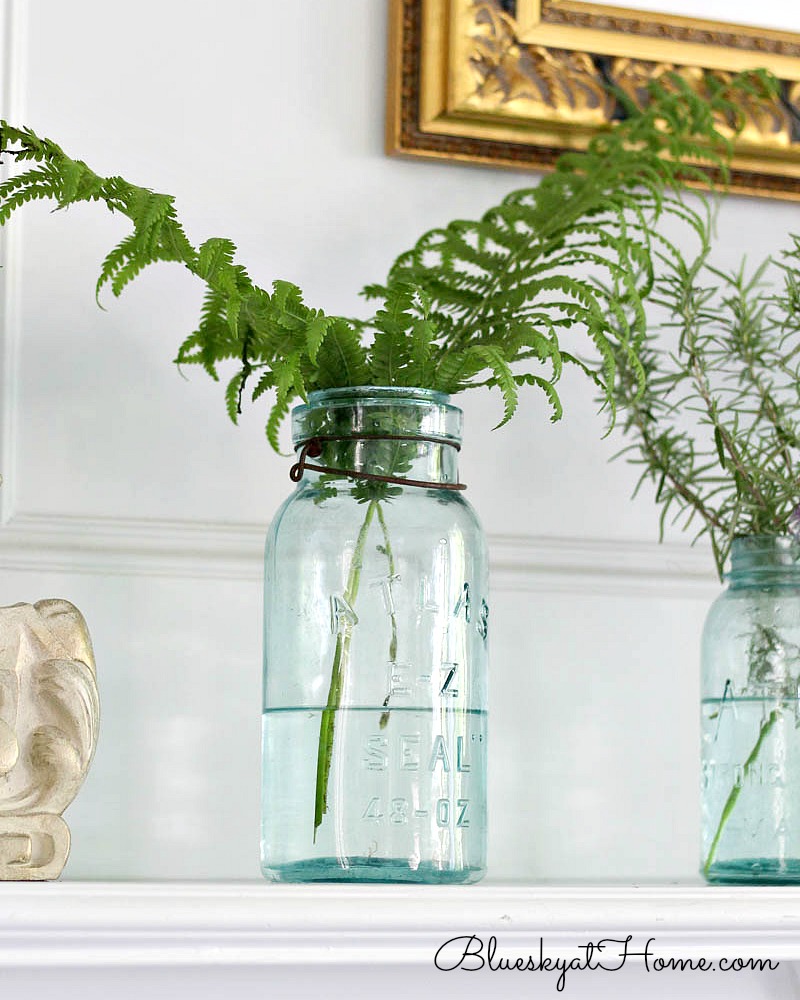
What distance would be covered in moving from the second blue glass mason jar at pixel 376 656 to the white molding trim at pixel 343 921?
0.09m

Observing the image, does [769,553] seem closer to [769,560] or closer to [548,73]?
[769,560]

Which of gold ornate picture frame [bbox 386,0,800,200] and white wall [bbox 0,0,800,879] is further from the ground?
gold ornate picture frame [bbox 386,0,800,200]

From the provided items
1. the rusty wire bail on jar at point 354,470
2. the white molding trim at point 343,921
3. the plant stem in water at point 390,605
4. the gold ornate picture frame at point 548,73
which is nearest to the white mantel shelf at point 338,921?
the white molding trim at point 343,921

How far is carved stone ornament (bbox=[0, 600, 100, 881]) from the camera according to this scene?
0.76 meters

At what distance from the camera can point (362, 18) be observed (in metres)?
1.09

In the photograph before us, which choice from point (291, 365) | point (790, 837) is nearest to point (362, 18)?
point (291, 365)

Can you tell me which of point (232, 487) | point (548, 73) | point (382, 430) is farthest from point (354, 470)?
point (548, 73)

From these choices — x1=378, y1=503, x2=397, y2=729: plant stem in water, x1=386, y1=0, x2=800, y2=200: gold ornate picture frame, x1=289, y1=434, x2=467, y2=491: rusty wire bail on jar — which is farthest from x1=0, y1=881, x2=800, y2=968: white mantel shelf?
x1=386, y1=0, x2=800, y2=200: gold ornate picture frame

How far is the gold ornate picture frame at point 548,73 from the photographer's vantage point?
1070 millimetres

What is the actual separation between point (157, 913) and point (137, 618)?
357 mm

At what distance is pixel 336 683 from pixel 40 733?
6.7 inches

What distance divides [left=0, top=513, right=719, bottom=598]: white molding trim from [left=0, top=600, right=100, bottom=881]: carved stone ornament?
0.20 m

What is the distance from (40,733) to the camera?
0.77 meters

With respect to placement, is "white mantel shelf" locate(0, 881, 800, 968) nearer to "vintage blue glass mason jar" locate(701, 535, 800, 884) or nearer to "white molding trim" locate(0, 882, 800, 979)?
"white molding trim" locate(0, 882, 800, 979)
